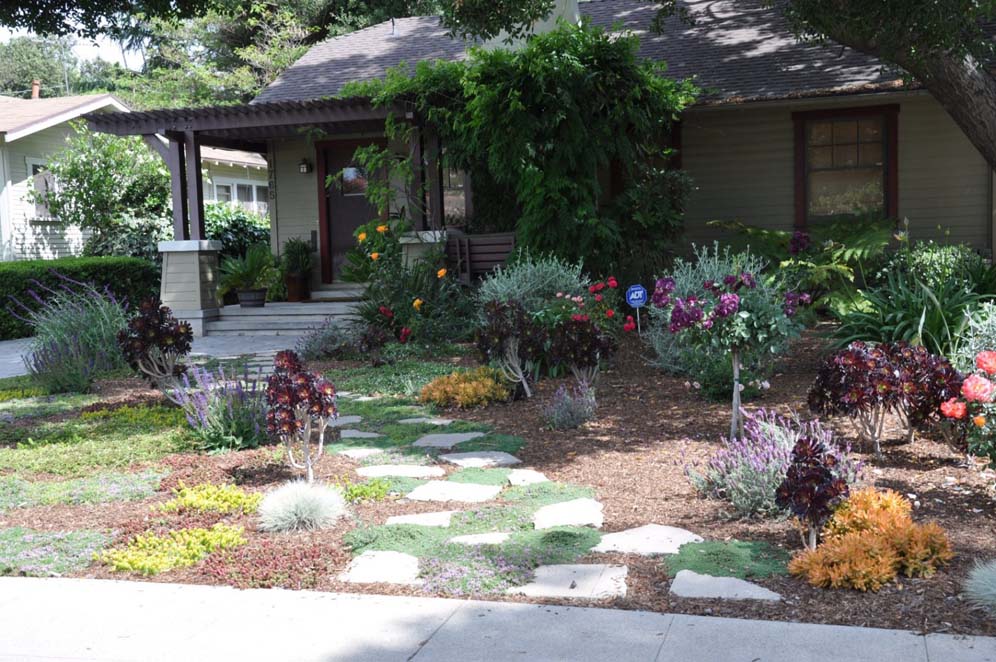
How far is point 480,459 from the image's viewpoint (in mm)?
5906

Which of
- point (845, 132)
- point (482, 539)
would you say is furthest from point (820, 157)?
point (482, 539)

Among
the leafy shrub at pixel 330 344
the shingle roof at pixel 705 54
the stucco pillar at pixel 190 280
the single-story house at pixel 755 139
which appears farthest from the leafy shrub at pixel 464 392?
the stucco pillar at pixel 190 280

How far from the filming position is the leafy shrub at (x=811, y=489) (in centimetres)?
374

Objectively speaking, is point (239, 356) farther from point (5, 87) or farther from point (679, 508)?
point (5, 87)

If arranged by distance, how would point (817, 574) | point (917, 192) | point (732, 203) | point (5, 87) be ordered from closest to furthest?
point (817, 574) → point (917, 192) → point (732, 203) → point (5, 87)

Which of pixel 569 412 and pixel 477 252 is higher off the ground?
pixel 477 252

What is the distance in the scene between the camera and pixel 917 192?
12398 mm

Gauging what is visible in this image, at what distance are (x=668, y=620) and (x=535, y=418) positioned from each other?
3707mm

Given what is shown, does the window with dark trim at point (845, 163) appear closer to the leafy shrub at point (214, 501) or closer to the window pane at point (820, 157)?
the window pane at point (820, 157)

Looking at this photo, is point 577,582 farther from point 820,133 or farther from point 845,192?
point 820,133

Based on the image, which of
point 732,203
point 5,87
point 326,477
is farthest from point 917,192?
point 5,87

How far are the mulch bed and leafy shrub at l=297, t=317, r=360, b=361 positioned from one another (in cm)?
319

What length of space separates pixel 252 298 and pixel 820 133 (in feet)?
27.8

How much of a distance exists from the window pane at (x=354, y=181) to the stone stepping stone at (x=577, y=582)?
38.6 feet
